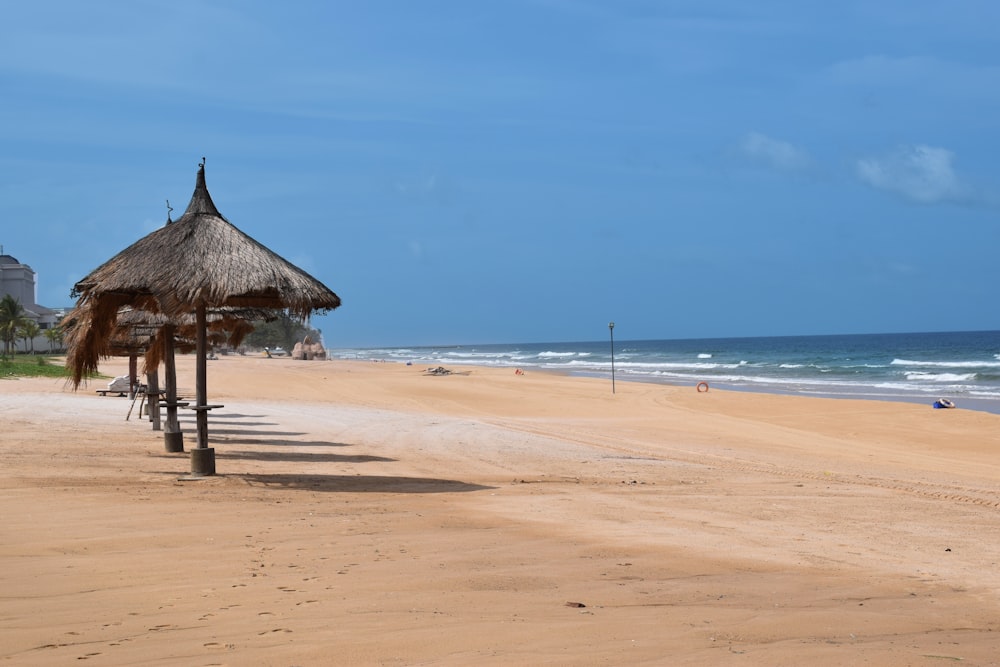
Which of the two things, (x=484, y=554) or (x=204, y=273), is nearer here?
(x=484, y=554)

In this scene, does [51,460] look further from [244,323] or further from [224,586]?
[224,586]

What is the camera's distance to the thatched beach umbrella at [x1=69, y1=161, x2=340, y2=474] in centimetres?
939

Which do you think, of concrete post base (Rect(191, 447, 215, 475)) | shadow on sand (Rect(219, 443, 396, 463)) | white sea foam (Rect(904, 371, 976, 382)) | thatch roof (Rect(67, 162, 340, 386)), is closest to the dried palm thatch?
thatch roof (Rect(67, 162, 340, 386))

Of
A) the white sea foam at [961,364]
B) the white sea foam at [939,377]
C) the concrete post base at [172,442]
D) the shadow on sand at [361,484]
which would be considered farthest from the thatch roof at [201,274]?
the white sea foam at [961,364]

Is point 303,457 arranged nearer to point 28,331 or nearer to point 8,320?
point 8,320

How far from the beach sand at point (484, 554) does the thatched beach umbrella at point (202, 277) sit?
171 cm

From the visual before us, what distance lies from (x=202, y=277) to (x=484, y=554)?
15.1 feet

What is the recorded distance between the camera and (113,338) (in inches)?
598

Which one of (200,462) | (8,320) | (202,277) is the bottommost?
(200,462)

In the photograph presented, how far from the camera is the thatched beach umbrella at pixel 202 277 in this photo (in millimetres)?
9391

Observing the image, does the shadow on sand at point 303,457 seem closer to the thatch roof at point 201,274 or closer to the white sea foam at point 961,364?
the thatch roof at point 201,274

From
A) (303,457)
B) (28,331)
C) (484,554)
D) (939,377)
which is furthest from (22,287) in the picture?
(484,554)

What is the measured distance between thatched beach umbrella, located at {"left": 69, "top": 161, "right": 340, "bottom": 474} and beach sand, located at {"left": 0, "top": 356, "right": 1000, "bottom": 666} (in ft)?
5.60

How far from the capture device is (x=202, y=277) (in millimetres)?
9398
